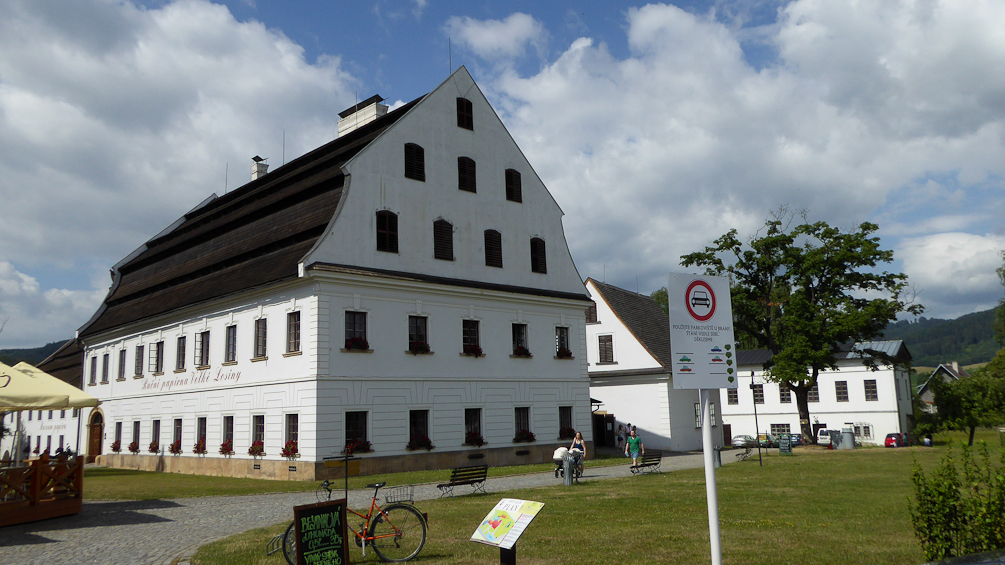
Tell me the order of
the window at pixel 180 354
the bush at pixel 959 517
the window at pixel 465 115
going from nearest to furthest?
the bush at pixel 959 517
the window at pixel 465 115
the window at pixel 180 354

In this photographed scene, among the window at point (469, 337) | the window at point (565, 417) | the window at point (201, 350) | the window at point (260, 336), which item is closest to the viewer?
the window at point (260, 336)

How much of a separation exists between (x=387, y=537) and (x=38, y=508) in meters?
10.1

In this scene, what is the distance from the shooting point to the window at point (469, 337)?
3111 cm

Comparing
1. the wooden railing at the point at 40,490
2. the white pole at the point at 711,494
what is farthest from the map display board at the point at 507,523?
the wooden railing at the point at 40,490

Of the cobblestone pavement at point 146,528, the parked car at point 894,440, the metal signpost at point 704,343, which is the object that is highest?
the metal signpost at point 704,343

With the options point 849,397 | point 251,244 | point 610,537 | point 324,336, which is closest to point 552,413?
point 324,336

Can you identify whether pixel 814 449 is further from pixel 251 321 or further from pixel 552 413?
pixel 251 321

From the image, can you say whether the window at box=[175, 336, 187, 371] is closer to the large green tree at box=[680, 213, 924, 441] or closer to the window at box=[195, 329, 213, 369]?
the window at box=[195, 329, 213, 369]

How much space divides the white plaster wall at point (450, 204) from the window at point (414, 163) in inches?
9.3

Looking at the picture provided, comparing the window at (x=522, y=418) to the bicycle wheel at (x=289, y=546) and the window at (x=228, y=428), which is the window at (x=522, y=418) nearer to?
the window at (x=228, y=428)

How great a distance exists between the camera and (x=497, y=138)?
34469 millimetres

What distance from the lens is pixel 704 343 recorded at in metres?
8.16

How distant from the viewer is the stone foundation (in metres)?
26.3

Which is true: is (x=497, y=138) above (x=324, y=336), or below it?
above
